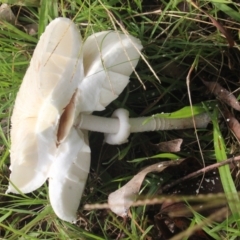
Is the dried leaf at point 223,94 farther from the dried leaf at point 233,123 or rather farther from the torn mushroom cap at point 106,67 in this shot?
the torn mushroom cap at point 106,67

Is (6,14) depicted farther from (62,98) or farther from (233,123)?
(233,123)

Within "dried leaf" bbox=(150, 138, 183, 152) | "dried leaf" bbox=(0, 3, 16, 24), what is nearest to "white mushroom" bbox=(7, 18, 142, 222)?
"dried leaf" bbox=(150, 138, 183, 152)

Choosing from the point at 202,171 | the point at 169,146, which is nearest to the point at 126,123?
the point at 169,146

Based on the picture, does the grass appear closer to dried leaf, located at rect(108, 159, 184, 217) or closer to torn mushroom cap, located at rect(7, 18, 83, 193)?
dried leaf, located at rect(108, 159, 184, 217)

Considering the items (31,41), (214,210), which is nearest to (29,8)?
(31,41)

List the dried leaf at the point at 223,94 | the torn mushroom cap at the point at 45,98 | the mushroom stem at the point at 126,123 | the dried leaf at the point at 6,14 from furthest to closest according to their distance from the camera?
the dried leaf at the point at 6,14
the dried leaf at the point at 223,94
the mushroom stem at the point at 126,123
the torn mushroom cap at the point at 45,98

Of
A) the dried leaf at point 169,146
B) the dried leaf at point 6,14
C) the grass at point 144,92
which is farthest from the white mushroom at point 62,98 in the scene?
the dried leaf at point 6,14

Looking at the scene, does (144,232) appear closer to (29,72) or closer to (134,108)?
(134,108)
